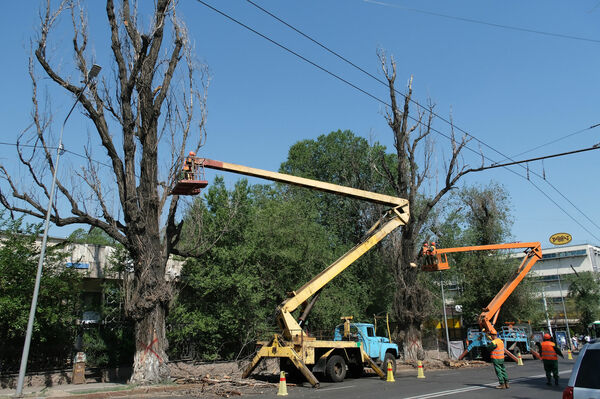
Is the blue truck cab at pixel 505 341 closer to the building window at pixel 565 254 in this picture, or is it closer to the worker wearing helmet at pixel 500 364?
the worker wearing helmet at pixel 500 364

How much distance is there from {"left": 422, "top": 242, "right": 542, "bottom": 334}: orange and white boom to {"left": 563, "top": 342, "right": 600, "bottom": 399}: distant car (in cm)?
1669

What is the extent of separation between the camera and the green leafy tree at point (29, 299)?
603 inches

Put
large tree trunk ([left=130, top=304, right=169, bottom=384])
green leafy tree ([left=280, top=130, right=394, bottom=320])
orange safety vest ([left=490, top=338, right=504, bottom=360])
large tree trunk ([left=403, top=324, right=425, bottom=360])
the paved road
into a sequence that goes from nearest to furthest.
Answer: the paved road
orange safety vest ([left=490, top=338, right=504, bottom=360])
large tree trunk ([left=130, top=304, right=169, bottom=384])
large tree trunk ([left=403, top=324, right=425, bottom=360])
green leafy tree ([left=280, top=130, right=394, bottom=320])

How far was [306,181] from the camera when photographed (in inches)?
616

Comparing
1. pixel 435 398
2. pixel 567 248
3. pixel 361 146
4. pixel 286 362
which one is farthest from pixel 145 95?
pixel 567 248

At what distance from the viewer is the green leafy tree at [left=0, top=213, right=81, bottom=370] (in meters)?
15.3

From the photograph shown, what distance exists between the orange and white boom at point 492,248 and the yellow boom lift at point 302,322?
505cm

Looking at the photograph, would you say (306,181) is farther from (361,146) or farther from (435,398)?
(361,146)

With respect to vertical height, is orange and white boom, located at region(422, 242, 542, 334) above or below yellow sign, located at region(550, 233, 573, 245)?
below

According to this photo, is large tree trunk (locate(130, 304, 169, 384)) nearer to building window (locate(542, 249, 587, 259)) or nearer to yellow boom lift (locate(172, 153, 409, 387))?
yellow boom lift (locate(172, 153, 409, 387))

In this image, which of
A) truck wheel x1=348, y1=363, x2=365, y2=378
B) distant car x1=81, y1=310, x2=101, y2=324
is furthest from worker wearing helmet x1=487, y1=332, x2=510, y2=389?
distant car x1=81, y1=310, x2=101, y2=324

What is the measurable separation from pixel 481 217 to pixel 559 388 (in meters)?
28.4

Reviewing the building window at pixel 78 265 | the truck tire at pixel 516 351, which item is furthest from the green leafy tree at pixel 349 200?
the building window at pixel 78 265

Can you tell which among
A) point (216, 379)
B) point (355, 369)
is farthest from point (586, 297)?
point (216, 379)
